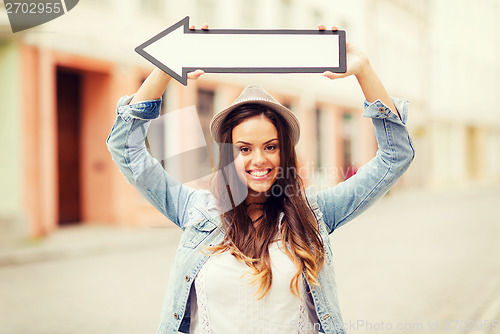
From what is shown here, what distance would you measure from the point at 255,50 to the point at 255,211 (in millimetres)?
722

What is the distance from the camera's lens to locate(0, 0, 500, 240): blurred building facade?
35.4 feet

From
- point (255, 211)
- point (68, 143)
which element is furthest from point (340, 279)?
point (68, 143)

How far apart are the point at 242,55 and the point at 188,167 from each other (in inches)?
31.1

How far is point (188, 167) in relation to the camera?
6.86 feet

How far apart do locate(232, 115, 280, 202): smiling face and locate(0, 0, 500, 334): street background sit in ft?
0.48

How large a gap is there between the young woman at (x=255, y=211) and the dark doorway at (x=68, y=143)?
40.2ft

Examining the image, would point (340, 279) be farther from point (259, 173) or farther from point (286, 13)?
point (286, 13)

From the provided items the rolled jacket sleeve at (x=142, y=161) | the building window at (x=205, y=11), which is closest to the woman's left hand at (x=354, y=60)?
the rolled jacket sleeve at (x=142, y=161)

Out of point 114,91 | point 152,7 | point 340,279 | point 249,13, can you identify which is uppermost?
point 249,13

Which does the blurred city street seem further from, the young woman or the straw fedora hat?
the straw fedora hat

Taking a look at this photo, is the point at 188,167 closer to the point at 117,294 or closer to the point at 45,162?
the point at 117,294

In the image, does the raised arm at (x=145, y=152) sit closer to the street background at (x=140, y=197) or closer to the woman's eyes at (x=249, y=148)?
the street background at (x=140, y=197)

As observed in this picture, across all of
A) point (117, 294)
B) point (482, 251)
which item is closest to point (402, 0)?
point (482, 251)

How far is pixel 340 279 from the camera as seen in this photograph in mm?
7047
